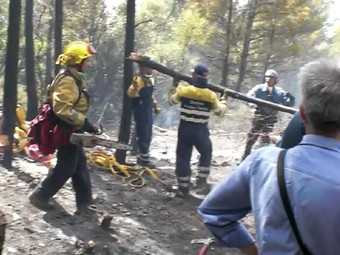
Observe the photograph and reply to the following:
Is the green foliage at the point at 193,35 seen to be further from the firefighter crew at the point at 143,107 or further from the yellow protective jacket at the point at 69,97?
the yellow protective jacket at the point at 69,97

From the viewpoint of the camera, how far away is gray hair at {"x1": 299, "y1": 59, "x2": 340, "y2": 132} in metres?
1.74

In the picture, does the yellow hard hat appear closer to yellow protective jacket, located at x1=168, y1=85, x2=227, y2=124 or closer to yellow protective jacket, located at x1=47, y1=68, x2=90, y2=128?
yellow protective jacket, located at x1=47, y1=68, x2=90, y2=128

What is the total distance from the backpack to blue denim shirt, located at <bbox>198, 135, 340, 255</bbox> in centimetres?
435

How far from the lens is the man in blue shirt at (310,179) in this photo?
1.74m

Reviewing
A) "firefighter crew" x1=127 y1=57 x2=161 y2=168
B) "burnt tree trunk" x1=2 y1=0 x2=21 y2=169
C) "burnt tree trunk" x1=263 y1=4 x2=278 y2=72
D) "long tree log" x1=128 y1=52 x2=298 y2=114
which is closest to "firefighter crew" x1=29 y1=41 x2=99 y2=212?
"burnt tree trunk" x1=2 y1=0 x2=21 y2=169

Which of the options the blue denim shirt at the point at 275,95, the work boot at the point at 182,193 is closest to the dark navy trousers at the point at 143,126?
the work boot at the point at 182,193

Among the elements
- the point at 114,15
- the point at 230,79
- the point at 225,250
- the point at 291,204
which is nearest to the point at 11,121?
the point at 225,250

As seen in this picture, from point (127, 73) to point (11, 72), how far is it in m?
1.90

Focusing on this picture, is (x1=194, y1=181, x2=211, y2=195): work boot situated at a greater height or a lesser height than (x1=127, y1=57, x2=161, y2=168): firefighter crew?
lesser

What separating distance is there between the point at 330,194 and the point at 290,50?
20.5 metres

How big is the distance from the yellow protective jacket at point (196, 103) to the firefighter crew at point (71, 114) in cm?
186

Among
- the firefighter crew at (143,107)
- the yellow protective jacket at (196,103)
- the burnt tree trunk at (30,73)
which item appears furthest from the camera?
the burnt tree trunk at (30,73)

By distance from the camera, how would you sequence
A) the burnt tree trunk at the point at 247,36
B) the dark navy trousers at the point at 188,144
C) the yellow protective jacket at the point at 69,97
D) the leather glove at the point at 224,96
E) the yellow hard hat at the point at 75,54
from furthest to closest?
the burnt tree trunk at the point at 247,36
the leather glove at the point at 224,96
the dark navy trousers at the point at 188,144
the yellow hard hat at the point at 75,54
the yellow protective jacket at the point at 69,97

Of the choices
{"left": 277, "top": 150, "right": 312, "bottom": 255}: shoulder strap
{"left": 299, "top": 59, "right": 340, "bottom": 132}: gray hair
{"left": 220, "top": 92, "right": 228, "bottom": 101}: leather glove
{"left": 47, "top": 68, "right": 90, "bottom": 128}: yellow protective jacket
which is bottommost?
{"left": 220, "top": 92, "right": 228, "bottom": 101}: leather glove
